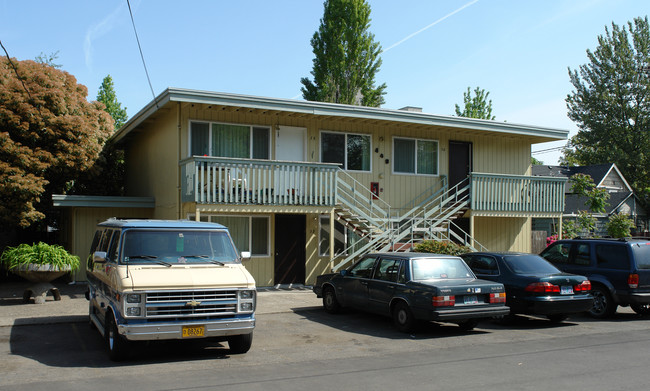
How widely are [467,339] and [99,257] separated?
20.8 feet

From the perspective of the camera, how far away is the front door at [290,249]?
1789 cm

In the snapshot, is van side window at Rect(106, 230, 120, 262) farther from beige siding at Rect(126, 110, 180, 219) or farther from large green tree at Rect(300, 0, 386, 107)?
large green tree at Rect(300, 0, 386, 107)

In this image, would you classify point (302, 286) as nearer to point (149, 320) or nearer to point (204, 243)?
point (204, 243)

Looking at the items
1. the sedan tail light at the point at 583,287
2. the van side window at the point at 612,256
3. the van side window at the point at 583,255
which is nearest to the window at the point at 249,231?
the van side window at the point at 583,255

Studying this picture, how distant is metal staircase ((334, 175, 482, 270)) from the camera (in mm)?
17594

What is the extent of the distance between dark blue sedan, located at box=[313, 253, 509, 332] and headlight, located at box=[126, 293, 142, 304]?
4858 millimetres

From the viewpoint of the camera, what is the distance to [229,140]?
1761 centimetres

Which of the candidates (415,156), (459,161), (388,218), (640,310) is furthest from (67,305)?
(459,161)

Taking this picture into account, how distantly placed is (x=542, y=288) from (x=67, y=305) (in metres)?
10.5

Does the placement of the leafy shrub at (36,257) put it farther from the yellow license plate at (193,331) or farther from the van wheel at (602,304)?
the van wheel at (602,304)

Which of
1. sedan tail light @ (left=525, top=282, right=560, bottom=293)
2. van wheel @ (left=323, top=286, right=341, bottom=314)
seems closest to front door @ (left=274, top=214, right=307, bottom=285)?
van wheel @ (left=323, top=286, right=341, bottom=314)

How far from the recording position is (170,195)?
17.6 meters

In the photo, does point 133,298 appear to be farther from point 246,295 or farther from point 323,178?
point 323,178

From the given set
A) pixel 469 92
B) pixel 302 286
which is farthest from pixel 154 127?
pixel 469 92
